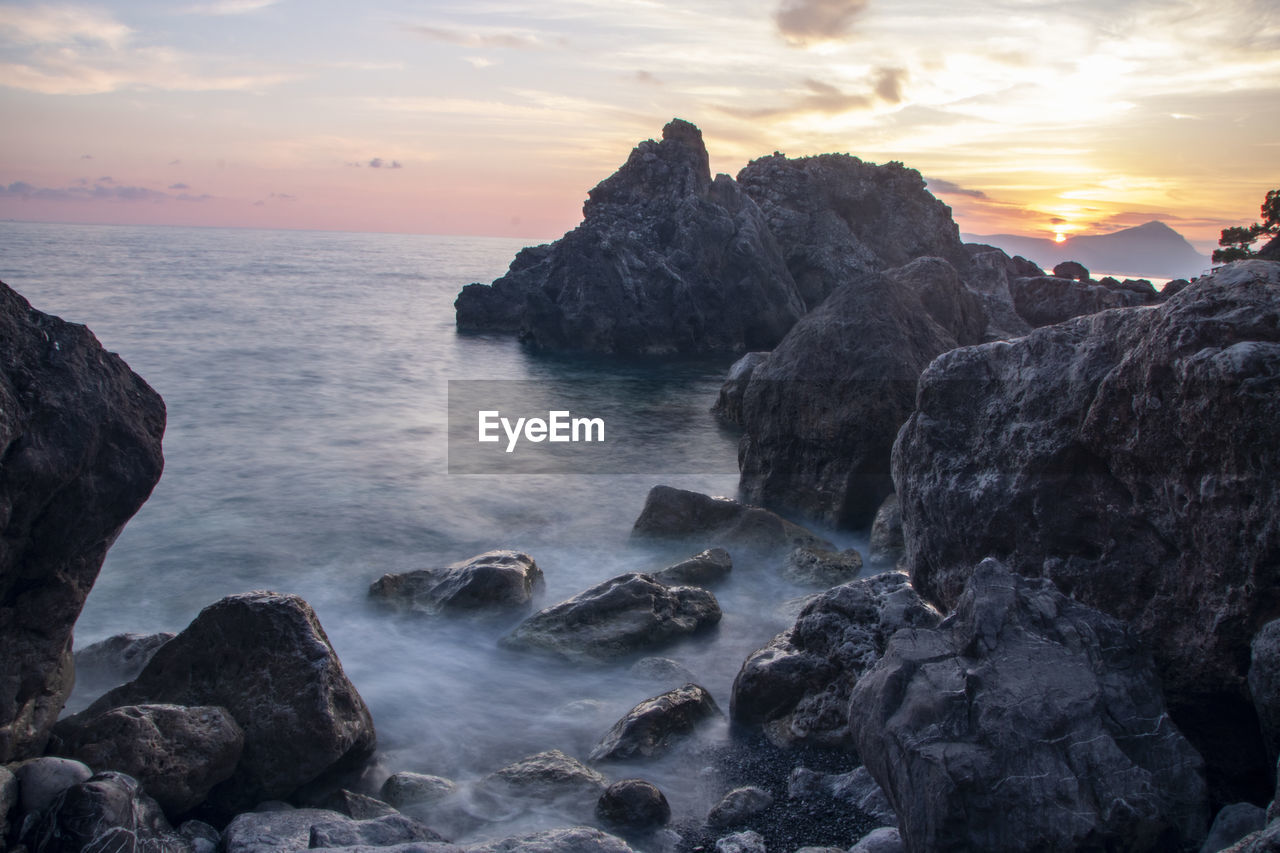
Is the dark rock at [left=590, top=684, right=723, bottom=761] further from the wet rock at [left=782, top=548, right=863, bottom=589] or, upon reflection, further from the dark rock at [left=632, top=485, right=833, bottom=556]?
the dark rock at [left=632, top=485, right=833, bottom=556]

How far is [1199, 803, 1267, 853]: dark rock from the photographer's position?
3666 mm

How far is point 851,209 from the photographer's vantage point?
43.1m

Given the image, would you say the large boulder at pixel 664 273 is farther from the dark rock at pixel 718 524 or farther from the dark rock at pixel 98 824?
the dark rock at pixel 98 824

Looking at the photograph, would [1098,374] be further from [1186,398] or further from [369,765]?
[369,765]

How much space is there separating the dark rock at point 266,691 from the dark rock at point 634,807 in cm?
175

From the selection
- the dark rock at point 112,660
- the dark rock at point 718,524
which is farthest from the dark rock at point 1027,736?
the dark rock at point 112,660

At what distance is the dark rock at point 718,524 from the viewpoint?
9930 mm

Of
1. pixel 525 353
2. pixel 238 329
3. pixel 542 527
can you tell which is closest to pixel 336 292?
pixel 238 329

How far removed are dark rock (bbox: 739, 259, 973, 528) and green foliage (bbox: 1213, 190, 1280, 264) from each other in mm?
21249

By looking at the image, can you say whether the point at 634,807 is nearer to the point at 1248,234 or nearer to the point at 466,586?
the point at 466,586

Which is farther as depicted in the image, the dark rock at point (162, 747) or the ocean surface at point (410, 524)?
the ocean surface at point (410, 524)

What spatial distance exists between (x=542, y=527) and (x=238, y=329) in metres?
24.3

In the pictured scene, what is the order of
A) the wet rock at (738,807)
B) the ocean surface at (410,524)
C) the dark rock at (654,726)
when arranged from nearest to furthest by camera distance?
the wet rock at (738,807), the dark rock at (654,726), the ocean surface at (410,524)

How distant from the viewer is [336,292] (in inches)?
2046
